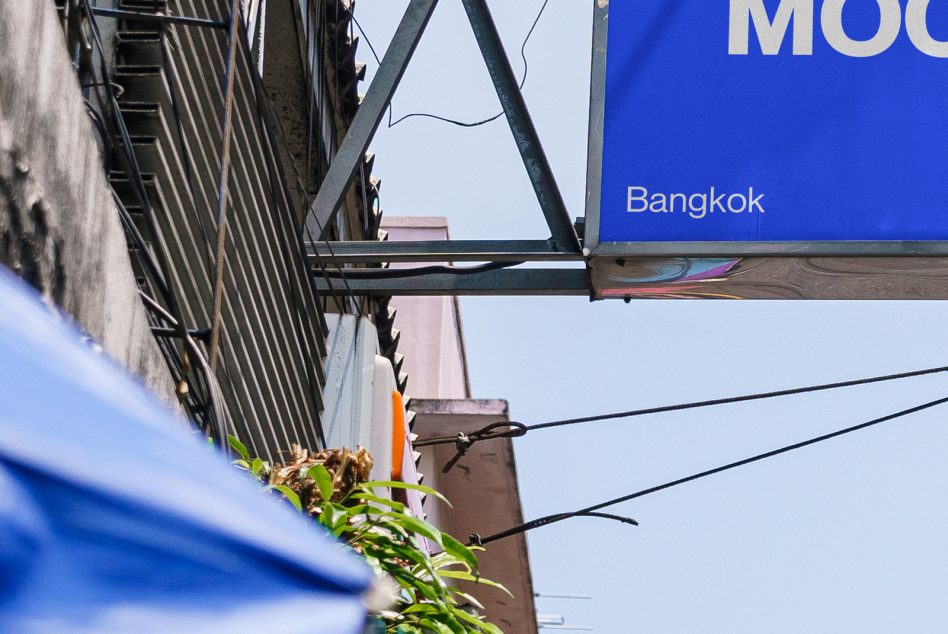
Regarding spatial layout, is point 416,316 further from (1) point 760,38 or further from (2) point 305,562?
(2) point 305,562

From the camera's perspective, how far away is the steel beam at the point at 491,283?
6.57 meters

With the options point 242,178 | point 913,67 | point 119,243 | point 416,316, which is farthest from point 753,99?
point 416,316

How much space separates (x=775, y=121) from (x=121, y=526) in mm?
5188

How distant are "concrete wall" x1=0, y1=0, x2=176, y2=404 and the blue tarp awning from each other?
49.7 inches

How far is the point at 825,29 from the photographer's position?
638cm

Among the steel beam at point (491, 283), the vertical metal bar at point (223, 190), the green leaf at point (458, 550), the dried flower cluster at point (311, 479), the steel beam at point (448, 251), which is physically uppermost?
the steel beam at point (448, 251)

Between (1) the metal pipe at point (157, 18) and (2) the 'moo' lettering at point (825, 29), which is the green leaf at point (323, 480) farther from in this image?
(2) the 'moo' lettering at point (825, 29)

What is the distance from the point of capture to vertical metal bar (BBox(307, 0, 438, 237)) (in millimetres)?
6777

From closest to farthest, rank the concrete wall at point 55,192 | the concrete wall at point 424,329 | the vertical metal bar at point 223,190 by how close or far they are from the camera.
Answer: the concrete wall at point 55,192
the vertical metal bar at point 223,190
the concrete wall at point 424,329

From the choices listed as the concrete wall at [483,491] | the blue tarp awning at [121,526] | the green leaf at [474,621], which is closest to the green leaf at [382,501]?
the green leaf at [474,621]

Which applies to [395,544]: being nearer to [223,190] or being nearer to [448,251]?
[223,190]

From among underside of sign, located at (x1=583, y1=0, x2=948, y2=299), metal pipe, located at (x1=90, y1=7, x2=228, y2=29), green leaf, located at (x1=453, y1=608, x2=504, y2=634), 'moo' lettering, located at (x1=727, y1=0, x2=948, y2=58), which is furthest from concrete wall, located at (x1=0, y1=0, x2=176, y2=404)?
'moo' lettering, located at (x1=727, y1=0, x2=948, y2=58)

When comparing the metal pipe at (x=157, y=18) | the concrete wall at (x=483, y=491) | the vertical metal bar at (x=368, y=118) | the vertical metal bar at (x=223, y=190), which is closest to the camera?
the vertical metal bar at (x=223, y=190)

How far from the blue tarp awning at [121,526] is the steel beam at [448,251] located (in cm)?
482
